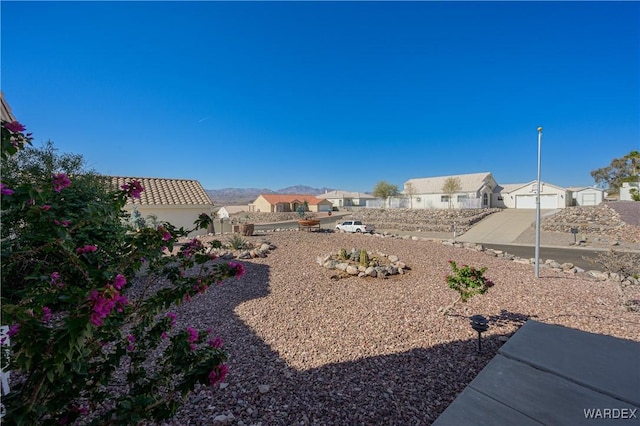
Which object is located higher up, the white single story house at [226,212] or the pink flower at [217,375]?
the white single story house at [226,212]

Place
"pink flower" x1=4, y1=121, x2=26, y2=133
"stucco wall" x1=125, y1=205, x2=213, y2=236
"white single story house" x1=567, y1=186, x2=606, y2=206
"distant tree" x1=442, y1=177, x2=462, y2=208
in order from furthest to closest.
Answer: "distant tree" x1=442, y1=177, x2=462, y2=208 < "white single story house" x1=567, y1=186, x2=606, y2=206 < "stucco wall" x1=125, y1=205, x2=213, y2=236 < "pink flower" x1=4, y1=121, x2=26, y2=133

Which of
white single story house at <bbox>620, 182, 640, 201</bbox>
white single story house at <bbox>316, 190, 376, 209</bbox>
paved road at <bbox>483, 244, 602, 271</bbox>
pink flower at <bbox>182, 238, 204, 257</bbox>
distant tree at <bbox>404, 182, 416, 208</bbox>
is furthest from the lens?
white single story house at <bbox>316, 190, 376, 209</bbox>

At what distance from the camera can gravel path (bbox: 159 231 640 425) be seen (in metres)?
3.08

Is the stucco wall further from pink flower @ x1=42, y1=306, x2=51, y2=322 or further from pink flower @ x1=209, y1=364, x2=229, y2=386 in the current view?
pink flower @ x1=209, y1=364, x2=229, y2=386

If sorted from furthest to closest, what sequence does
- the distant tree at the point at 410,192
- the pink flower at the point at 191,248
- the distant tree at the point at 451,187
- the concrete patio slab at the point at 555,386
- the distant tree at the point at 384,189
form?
1. the distant tree at the point at 384,189
2. the distant tree at the point at 410,192
3. the distant tree at the point at 451,187
4. the concrete patio slab at the point at 555,386
5. the pink flower at the point at 191,248

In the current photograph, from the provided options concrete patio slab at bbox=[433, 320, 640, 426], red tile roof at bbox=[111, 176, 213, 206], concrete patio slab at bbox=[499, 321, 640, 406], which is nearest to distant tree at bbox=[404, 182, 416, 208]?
red tile roof at bbox=[111, 176, 213, 206]

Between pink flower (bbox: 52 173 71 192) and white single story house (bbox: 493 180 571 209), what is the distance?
128 feet

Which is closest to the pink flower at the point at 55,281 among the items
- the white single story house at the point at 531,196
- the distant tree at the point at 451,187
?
the white single story house at the point at 531,196

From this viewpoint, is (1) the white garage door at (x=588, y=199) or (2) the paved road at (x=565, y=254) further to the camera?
(1) the white garage door at (x=588, y=199)

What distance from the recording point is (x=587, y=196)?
112 feet

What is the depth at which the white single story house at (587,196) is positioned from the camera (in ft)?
110

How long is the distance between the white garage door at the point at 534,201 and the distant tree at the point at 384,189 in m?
18.5

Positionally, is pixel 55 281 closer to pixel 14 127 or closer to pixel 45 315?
pixel 45 315

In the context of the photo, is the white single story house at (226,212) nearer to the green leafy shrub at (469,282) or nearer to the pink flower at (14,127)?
the green leafy shrub at (469,282)
